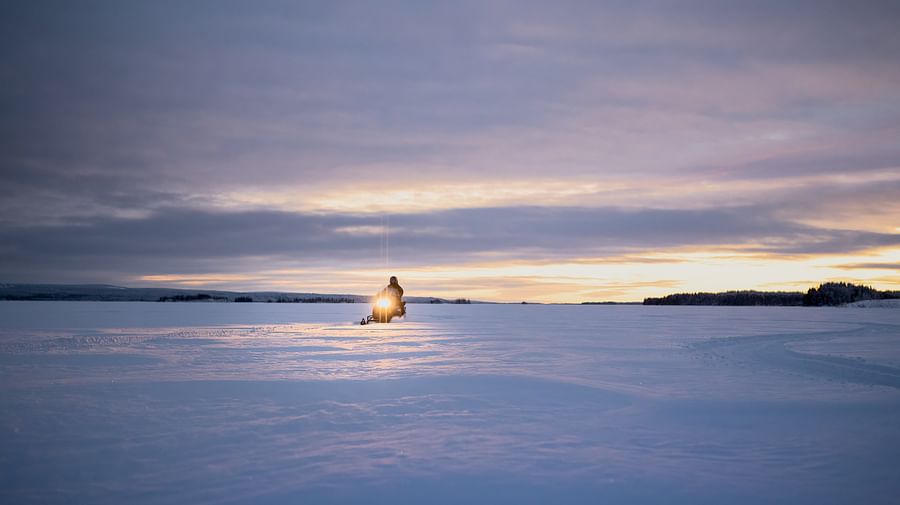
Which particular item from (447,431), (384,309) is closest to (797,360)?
(447,431)

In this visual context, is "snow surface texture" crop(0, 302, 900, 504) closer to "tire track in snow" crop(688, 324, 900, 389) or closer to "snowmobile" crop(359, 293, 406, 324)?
"tire track in snow" crop(688, 324, 900, 389)

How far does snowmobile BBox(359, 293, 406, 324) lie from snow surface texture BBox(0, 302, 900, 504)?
23.3m


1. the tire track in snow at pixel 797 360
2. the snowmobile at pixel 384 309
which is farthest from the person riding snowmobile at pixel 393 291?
the tire track in snow at pixel 797 360

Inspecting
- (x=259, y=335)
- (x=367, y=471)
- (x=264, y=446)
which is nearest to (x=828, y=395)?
(x=367, y=471)

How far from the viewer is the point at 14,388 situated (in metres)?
10.1

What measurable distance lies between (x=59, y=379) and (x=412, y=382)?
7292mm

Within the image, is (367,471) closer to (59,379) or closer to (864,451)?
(864,451)

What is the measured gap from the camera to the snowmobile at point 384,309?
3744cm

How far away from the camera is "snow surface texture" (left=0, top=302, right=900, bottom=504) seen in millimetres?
5176

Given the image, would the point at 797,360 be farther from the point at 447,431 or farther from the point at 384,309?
the point at 384,309

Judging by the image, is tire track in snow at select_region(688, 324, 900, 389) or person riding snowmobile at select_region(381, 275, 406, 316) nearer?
tire track in snow at select_region(688, 324, 900, 389)

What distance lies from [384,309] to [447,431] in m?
31.4

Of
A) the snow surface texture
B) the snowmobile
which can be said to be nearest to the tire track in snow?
the snow surface texture

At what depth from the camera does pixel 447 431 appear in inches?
283
